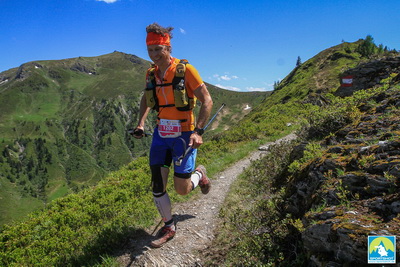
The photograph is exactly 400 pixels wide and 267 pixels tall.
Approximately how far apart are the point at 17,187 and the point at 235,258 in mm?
240707

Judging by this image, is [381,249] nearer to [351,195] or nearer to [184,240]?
[351,195]

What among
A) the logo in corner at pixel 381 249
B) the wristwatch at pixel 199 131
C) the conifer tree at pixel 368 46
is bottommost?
the logo in corner at pixel 381 249

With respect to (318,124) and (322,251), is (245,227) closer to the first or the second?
(322,251)

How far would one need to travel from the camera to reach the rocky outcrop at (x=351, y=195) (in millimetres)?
2975

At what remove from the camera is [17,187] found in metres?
197

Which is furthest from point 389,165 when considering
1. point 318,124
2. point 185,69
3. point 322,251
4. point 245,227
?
point 318,124

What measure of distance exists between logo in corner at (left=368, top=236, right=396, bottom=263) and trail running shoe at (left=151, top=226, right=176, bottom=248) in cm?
376

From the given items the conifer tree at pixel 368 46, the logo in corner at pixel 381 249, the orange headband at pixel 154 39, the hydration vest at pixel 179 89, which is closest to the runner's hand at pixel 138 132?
the hydration vest at pixel 179 89

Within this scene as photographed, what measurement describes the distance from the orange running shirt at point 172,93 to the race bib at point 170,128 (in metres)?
0.09

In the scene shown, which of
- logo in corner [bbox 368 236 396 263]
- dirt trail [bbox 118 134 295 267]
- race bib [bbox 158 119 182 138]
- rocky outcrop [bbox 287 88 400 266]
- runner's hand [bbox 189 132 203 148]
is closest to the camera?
logo in corner [bbox 368 236 396 263]

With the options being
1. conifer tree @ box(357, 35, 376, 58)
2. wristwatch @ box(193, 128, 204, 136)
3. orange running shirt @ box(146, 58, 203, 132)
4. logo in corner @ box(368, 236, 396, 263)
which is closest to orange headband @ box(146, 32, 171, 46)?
orange running shirt @ box(146, 58, 203, 132)

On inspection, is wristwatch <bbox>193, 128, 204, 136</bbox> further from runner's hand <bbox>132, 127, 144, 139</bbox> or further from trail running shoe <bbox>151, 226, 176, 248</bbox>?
trail running shoe <bbox>151, 226, 176, 248</bbox>

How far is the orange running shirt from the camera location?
5375mm

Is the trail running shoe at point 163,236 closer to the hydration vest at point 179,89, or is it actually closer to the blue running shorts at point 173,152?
the blue running shorts at point 173,152
